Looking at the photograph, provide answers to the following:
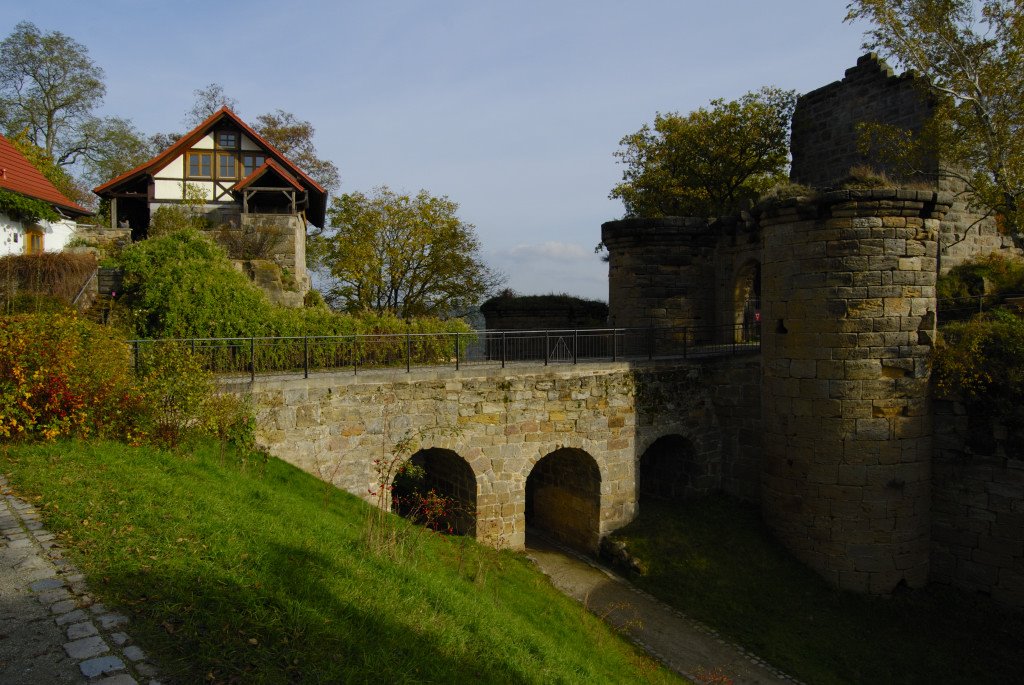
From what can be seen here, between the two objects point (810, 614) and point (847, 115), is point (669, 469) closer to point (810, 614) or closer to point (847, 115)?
point (810, 614)

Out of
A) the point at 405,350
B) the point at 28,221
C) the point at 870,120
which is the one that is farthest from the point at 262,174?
the point at 870,120

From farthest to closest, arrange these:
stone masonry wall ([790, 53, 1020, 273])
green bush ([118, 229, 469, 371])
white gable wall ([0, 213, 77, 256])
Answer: white gable wall ([0, 213, 77, 256])
stone masonry wall ([790, 53, 1020, 273])
green bush ([118, 229, 469, 371])

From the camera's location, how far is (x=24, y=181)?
21703mm

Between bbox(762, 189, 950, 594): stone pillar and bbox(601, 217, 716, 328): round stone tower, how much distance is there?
5.23m

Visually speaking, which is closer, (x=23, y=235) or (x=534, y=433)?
(x=534, y=433)

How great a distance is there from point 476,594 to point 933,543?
963 cm

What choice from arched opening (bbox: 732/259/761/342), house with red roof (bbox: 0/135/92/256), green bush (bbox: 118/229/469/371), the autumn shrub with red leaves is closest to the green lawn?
arched opening (bbox: 732/259/761/342)

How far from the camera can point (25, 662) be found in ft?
14.1

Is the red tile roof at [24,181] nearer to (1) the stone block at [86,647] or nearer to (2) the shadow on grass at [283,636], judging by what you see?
(2) the shadow on grass at [283,636]

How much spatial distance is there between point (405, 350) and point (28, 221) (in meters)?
14.9

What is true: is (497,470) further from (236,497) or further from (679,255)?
(679,255)

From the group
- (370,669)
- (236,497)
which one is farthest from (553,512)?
(370,669)

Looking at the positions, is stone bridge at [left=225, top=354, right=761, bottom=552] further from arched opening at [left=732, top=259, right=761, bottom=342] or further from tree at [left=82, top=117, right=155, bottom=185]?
tree at [left=82, top=117, right=155, bottom=185]

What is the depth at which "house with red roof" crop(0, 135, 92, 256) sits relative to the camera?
19922 mm
